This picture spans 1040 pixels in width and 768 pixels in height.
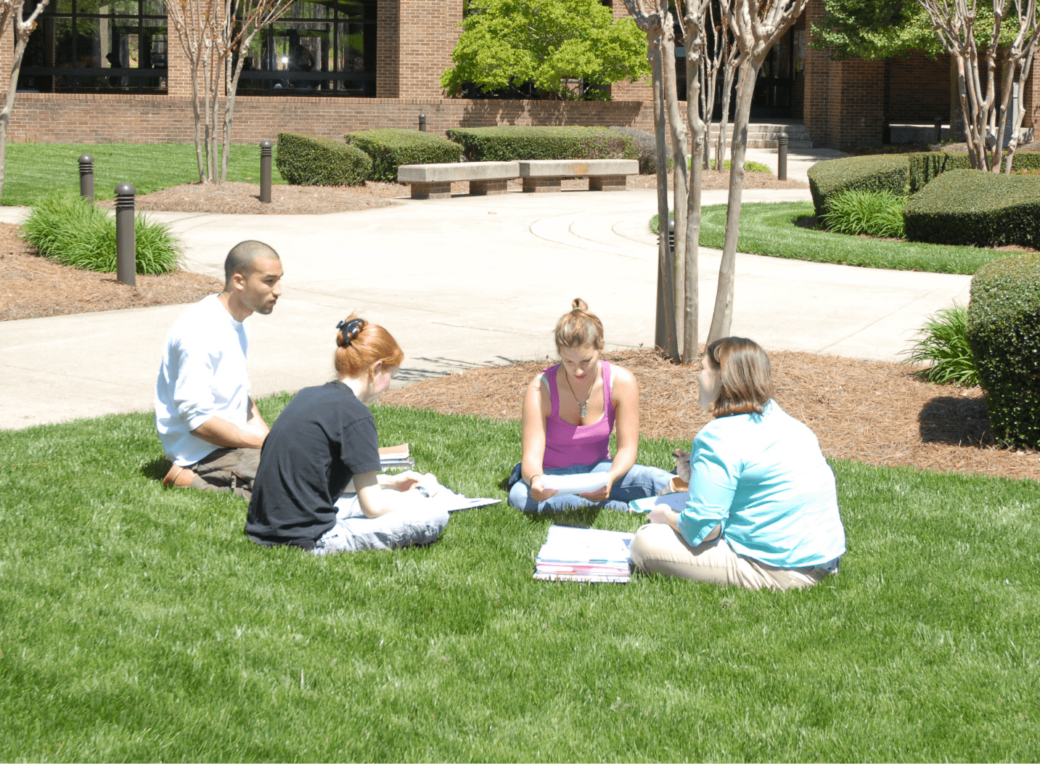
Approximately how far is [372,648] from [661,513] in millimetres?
1291

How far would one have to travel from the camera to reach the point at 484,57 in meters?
30.6

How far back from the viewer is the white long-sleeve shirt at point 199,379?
5.32m

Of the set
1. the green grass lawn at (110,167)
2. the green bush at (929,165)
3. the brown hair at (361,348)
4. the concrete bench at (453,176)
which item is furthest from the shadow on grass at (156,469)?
the concrete bench at (453,176)

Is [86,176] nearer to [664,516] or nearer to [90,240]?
[90,240]

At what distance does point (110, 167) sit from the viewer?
76.3 feet

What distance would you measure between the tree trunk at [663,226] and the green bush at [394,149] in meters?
16.5

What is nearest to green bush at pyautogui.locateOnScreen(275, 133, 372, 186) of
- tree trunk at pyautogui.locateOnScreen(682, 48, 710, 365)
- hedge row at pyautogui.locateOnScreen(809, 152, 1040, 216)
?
hedge row at pyautogui.locateOnScreen(809, 152, 1040, 216)

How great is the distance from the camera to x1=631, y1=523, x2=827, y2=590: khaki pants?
4.41m

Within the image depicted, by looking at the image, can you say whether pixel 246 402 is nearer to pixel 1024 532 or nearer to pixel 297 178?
pixel 1024 532

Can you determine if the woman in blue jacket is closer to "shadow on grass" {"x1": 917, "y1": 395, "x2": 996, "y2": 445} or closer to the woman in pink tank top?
the woman in pink tank top

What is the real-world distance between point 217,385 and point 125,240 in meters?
6.37

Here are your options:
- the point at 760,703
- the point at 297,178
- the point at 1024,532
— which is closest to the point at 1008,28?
the point at 297,178

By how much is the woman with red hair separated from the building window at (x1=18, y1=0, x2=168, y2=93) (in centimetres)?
3146

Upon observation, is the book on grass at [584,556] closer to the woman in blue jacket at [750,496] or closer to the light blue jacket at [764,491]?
the woman in blue jacket at [750,496]
